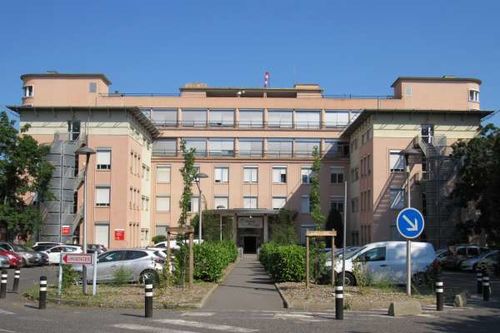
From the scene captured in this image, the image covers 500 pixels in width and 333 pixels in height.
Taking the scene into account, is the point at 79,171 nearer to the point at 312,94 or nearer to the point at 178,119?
the point at 178,119

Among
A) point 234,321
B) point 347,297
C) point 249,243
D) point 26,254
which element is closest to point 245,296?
point 347,297

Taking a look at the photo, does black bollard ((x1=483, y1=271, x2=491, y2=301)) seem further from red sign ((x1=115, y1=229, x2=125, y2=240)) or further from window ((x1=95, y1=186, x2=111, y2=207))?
window ((x1=95, y1=186, x2=111, y2=207))

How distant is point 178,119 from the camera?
7719 cm

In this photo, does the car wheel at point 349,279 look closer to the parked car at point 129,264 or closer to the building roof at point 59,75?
the parked car at point 129,264

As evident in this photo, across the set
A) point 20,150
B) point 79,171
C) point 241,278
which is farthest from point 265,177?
point 241,278

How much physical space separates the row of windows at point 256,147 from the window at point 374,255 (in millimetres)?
53160

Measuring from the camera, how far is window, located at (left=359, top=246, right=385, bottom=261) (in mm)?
23547

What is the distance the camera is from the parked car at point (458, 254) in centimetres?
4131

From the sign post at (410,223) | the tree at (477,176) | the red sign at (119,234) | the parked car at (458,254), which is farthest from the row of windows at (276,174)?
the sign post at (410,223)

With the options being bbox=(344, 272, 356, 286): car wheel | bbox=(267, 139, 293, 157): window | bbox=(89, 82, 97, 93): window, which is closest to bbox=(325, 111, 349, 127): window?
bbox=(267, 139, 293, 157): window

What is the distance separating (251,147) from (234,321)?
2505 inches

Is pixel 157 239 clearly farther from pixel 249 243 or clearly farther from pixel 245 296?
pixel 245 296

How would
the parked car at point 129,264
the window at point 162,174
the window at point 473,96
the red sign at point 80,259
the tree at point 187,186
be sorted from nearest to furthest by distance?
the red sign at point 80,259, the parked car at point 129,264, the tree at point 187,186, the window at point 473,96, the window at point 162,174

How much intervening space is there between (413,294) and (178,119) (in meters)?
59.6
